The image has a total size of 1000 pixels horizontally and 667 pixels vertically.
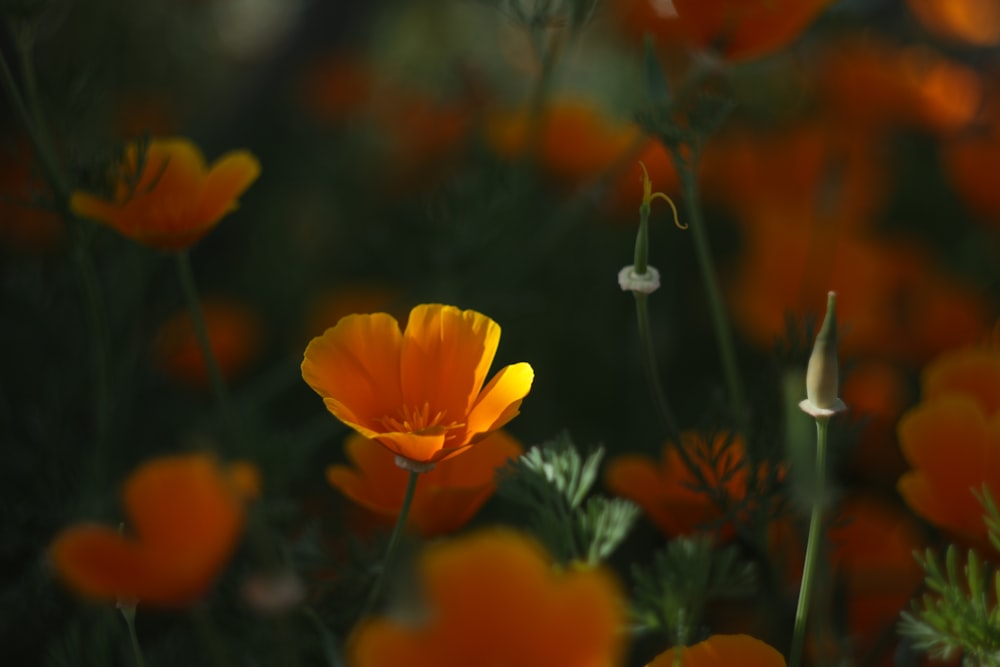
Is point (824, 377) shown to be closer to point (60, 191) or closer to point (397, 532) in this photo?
point (397, 532)

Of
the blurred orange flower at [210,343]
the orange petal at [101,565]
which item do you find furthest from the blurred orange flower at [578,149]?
the orange petal at [101,565]

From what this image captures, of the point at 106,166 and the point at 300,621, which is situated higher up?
the point at 106,166

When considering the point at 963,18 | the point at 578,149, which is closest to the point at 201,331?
the point at 578,149

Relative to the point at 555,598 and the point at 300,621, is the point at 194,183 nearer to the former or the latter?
the point at 300,621

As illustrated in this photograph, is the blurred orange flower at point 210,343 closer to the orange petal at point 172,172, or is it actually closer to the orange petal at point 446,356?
the orange petal at point 172,172

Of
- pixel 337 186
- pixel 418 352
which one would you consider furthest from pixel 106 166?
pixel 337 186

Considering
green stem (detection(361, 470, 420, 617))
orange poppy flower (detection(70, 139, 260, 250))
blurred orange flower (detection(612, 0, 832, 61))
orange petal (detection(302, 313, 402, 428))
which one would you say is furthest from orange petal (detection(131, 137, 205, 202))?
blurred orange flower (detection(612, 0, 832, 61))

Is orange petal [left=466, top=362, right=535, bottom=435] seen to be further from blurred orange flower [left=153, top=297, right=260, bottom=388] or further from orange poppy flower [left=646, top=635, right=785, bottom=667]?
blurred orange flower [left=153, top=297, right=260, bottom=388]
